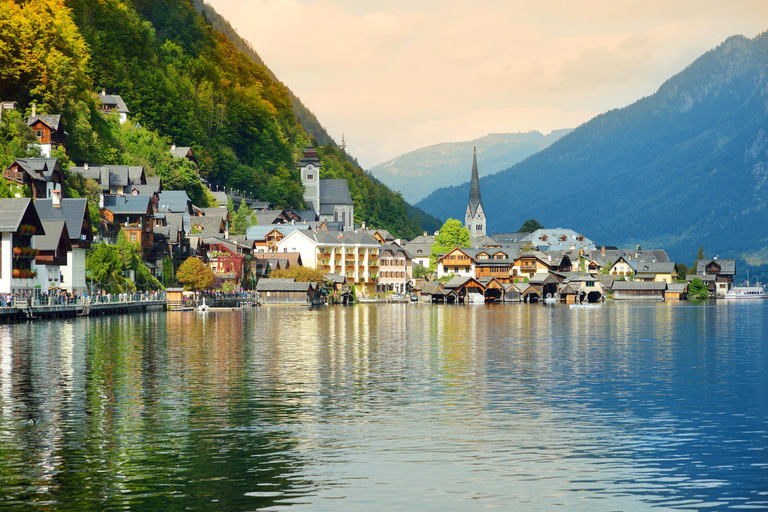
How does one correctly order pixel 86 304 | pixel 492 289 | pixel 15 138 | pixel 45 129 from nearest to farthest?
1. pixel 86 304
2. pixel 15 138
3. pixel 45 129
4. pixel 492 289

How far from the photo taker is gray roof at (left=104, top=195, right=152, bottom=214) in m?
121

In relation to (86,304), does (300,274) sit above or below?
above

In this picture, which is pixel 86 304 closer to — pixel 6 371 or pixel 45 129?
pixel 45 129

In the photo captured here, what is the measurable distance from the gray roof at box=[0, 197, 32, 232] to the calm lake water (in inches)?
1218

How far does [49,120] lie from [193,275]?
26967 millimetres

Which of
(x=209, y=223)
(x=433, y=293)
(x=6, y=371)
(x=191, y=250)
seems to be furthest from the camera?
(x=433, y=293)

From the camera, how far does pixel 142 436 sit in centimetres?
2684

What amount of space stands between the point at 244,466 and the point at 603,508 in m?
8.76

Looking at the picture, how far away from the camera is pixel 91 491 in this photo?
2061cm

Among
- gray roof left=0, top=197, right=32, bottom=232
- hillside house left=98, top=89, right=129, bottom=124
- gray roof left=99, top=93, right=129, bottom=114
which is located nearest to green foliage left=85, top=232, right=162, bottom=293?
gray roof left=0, top=197, right=32, bottom=232

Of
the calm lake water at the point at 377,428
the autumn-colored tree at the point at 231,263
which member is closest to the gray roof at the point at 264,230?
the autumn-colored tree at the point at 231,263

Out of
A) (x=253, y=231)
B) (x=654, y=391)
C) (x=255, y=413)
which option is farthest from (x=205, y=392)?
(x=253, y=231)

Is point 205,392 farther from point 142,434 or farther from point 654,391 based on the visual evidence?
point 654,391

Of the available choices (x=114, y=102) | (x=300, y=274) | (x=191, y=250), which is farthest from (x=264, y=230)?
(x=191, y=250)
